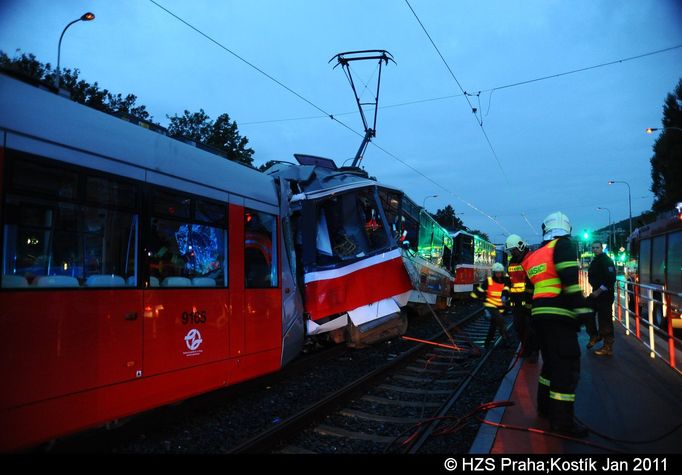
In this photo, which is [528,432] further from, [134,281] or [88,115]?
[88,115]

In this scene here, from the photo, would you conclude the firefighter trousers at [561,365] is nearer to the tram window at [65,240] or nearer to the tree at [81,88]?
the tram window at [65,240]

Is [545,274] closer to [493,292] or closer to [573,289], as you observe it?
[573,289]

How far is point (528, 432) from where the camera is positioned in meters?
4.39

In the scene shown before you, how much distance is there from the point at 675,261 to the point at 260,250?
10.6 meters

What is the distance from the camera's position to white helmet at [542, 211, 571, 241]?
15.8 feet

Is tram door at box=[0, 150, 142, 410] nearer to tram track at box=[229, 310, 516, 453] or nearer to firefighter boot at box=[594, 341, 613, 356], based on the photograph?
tram track at box=[229, 310, 516, 453]

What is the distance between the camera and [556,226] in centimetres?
483

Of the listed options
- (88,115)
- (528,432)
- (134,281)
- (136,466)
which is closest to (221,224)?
(134,281)

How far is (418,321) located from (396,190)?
705 centimetres

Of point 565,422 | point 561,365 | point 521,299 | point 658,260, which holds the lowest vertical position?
point 565,422

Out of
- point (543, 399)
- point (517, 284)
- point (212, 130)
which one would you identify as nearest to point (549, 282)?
point (543, 399)

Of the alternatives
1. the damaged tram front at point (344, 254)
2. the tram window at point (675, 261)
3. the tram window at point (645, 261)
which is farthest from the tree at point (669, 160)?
the damaged tram front at point (344, 254)

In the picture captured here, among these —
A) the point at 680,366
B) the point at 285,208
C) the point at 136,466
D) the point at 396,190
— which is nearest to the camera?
the point at 136,466

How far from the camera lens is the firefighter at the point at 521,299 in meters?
7.93
